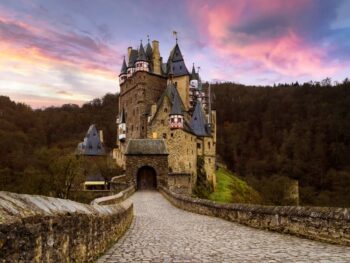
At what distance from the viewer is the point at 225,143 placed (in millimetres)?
118250

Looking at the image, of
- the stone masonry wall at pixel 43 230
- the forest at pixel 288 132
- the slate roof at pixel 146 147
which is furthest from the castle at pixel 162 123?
the stone masonry wall at pixel 43 230

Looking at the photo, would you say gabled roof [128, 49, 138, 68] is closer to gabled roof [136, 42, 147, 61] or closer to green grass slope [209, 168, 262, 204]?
gabled roof [136, 42, 147, 61]

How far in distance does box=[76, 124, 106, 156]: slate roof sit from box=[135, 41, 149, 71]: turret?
48.9ft

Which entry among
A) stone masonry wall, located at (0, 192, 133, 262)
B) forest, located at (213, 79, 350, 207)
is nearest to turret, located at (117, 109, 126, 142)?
forest, located at (213, 79, 350, 207)

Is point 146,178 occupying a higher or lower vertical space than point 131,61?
lower

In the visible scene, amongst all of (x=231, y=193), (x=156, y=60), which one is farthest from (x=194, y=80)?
(x=231, y=193)

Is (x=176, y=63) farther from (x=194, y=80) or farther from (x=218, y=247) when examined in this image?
(x=218, y=247)

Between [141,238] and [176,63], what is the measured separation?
60.5 meters

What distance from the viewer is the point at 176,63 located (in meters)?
69.2

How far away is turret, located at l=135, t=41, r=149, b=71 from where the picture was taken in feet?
215

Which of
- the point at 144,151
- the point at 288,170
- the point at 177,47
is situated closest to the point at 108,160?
the point at 177,47

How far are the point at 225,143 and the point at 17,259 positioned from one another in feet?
380

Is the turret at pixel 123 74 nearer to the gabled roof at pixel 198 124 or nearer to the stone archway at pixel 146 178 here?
the gabled roof at pixel 198 124

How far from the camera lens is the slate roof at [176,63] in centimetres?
6806
